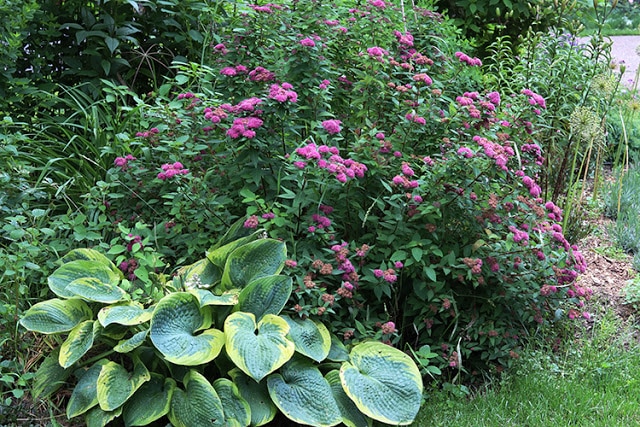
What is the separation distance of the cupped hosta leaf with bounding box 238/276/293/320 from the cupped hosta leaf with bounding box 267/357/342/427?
0.81 feet

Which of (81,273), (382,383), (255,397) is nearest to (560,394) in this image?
(382,383)

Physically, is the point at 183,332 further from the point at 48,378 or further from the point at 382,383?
the point at 382,383

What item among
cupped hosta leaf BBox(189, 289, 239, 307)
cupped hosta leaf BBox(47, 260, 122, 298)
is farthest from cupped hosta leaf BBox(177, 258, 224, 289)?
cupped hosta leaf BBox(47, 260, 122, 298)

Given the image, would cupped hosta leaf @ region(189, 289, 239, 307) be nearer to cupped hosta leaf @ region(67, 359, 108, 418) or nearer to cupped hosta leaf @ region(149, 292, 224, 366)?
cupped hosta leaf @ region(149, 292, 224, 366)

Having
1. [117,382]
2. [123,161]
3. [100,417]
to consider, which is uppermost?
[123,161]

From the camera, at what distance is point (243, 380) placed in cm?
279

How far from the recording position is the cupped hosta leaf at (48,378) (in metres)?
2.79

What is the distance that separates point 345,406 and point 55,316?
1.28 meters

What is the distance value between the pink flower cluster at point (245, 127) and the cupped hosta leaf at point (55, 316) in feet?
3.21

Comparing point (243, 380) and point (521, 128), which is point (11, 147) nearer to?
point (243, 380)

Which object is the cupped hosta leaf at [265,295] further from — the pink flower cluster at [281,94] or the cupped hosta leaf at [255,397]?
the pink flower cluster at [281,94]

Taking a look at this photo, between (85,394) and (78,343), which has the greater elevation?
(78,343)

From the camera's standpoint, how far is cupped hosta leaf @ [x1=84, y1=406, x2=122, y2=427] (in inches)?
104

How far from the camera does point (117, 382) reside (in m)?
2.70
